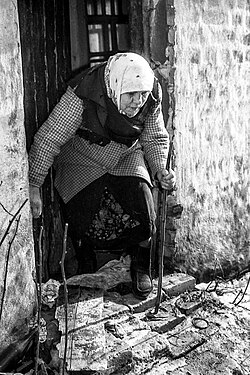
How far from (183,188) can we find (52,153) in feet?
4.27

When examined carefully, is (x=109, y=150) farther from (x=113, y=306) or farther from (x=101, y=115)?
(x=113, y=306)

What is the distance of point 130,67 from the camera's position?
369 cm

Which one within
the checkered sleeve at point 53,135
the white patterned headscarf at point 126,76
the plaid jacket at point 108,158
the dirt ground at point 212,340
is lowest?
the dirt ground at point 212,340

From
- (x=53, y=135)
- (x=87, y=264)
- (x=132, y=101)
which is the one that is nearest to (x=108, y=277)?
(x=87, y=264)

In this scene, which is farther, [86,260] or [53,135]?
[86,260]

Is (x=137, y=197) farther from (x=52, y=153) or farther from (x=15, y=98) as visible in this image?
(x=15, y=98)

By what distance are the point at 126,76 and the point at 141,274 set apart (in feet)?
4.84

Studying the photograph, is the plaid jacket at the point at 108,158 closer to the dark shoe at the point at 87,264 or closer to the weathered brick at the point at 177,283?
the dark shoe at the point at 87,264

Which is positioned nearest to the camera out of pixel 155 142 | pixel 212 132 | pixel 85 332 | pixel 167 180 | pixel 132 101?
pixel 85 332

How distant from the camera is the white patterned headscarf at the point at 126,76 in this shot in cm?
367

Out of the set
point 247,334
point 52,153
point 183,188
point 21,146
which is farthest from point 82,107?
point 247,334

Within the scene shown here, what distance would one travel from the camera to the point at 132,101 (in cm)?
377

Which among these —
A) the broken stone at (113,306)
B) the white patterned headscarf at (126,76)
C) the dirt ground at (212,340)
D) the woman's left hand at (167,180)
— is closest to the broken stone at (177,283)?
the dirt ground at (212,340)

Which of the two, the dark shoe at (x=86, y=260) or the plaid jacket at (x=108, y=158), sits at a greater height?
the plaid jacket at (x=108, y=158)
